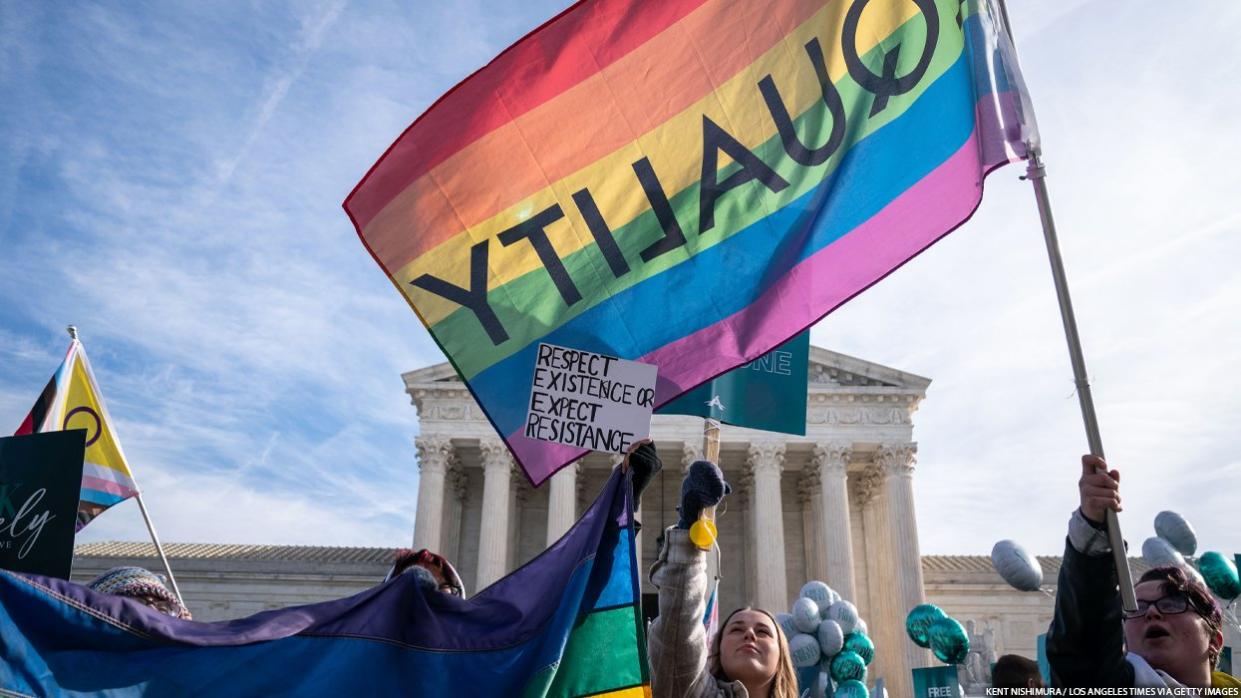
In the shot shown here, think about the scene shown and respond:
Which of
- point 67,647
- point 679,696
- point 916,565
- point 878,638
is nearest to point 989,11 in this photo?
point 679,696

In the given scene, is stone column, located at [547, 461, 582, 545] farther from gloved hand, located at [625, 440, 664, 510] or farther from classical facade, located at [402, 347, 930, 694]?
gloved hand, located at [625, 440, 664, 510]

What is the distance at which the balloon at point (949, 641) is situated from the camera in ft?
48.9

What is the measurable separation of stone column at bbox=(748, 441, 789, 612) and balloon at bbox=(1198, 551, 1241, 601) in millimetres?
18232

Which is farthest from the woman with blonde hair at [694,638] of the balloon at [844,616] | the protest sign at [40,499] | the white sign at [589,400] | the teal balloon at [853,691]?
the balloon at [844,616]

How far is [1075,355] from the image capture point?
11.3 feet

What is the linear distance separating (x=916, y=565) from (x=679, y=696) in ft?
95.2

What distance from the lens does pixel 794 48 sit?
4.77 m

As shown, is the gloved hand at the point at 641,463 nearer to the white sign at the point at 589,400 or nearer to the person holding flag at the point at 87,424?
the white sign at the point at 589,400

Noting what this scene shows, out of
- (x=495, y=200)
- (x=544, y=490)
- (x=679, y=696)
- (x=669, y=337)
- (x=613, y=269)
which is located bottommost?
(x=679, y=696)

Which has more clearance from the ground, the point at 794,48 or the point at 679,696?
the point at 794,48

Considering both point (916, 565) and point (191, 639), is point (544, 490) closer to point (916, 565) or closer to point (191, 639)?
point (916, 565)

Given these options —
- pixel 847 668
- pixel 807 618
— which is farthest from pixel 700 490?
pixel 807 618

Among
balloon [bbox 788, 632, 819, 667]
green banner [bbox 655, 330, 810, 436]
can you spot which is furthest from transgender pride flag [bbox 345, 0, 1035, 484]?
balloon [bbox 788, 632, 819, 667]

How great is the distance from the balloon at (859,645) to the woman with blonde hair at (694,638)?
41.4 ft
